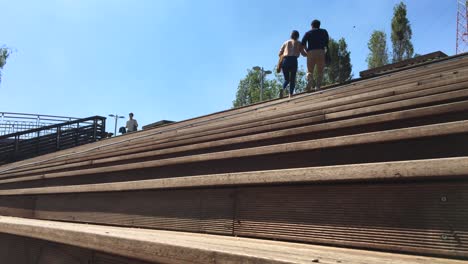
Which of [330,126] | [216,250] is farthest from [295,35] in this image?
[216,250]

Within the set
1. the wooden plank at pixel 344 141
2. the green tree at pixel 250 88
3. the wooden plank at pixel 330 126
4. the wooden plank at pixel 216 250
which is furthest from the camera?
the green tree at pixel 250 88

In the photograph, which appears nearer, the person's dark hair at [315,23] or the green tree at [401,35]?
the person's dark hair at [315,23]

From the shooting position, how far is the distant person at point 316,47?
7.29 m

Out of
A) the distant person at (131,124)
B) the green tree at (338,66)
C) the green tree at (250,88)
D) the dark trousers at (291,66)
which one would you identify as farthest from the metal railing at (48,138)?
the green tree at (250,88)

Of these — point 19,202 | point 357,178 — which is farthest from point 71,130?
point 357,178

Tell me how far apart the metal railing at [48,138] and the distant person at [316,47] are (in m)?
8.76

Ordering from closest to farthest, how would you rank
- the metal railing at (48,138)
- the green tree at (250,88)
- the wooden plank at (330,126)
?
the wooden plank at (330,126) < the metal railing at (48,138) < the green tree at (250,88)

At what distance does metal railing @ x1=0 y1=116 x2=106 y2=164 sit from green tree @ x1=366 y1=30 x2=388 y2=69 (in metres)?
28.2

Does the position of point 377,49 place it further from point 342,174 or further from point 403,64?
point 342,174

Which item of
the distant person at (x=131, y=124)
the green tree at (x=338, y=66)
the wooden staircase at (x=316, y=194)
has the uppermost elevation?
the green tree at (x=338, y=66)

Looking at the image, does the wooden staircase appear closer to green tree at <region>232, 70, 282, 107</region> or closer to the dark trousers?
the dark trousers

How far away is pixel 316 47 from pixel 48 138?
9.39m

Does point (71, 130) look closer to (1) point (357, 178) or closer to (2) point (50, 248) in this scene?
(2) point (50, 248)

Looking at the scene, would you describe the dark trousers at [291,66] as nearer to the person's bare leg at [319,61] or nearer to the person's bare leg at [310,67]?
the person's bare leg at [310,67]
